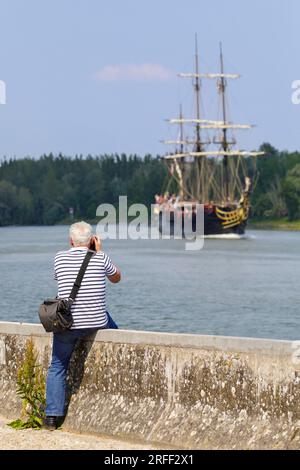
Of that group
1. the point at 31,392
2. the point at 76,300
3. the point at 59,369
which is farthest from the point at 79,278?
the point at 31,392

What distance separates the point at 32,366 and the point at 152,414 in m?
1.19

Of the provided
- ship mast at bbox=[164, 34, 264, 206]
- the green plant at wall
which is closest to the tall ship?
ship mast at bbox=[164, 34, 264, 206]

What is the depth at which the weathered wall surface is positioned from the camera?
8.11 meters

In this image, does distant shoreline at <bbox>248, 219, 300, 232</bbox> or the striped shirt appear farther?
distant shoreline at <bbox>248, 219, 300, 232</bbox>

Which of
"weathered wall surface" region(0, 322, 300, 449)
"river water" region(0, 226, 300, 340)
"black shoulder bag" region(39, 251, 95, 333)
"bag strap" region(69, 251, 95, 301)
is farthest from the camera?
"river water" region(0, 226, 300, 340)

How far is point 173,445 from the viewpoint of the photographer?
850 cm

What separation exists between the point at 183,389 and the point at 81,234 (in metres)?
1.48

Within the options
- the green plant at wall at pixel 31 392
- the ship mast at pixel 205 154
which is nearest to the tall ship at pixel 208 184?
the ship mast at pixel 205 154

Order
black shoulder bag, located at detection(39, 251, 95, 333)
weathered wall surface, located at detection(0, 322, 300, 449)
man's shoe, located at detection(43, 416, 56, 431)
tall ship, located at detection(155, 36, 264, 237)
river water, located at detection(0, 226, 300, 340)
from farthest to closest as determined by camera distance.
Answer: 1. tall ship, located at detection(155, 36, 264, 237)
2. river water, located at detection(0, 226, 300, 340)
3. man's shoe, located at detection(43, 416, 56, 431)
4. black shoulder bag, located at detection(39, 251, 95, 333)
5. weathered wall surface, located at detection(0, 322, 300, 449)

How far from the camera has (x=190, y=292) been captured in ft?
172

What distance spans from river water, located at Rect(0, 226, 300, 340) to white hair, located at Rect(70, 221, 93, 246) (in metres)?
24.1

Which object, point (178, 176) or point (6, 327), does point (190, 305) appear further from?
point (178, 176)

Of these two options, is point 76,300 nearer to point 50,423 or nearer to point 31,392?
point 31,392

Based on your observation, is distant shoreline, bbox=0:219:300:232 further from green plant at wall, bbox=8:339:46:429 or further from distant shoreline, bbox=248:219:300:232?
green plant at wall, bbox=8:339:46:429
